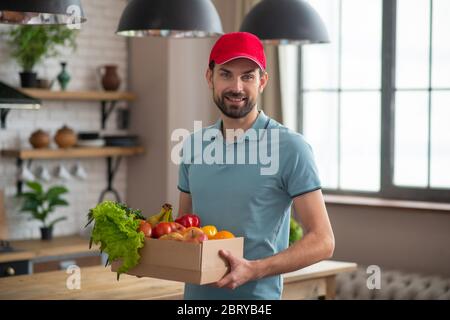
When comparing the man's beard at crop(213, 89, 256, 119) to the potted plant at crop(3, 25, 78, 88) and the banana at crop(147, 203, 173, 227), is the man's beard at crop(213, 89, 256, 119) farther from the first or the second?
the potted plant at crop(3, 25, 78, 88)

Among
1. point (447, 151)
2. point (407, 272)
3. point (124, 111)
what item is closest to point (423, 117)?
point (447, 151)

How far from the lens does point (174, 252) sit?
2.66m

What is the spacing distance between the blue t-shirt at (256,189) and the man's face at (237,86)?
10 centimetres

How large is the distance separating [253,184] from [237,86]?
333 millimetres

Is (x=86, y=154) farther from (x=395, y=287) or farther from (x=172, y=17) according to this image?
(x=172, y=17)

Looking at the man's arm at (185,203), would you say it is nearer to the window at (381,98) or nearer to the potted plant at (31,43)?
the window at (381,98)

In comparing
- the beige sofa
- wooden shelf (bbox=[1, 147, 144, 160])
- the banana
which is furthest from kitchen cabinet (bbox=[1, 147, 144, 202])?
the banana

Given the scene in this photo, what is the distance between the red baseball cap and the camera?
282 centimetres

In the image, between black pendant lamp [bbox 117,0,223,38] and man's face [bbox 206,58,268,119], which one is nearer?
man's face [bbox 206,58,268,119]

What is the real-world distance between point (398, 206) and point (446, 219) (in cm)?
32

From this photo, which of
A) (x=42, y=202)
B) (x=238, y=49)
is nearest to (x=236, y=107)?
(x=238, y=49)

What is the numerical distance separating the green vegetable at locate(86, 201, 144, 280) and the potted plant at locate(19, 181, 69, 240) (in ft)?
10.3

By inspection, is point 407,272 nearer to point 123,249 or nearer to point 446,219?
point 446,219

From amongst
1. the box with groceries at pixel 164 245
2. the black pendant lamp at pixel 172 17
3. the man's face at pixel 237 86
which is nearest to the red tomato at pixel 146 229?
the box with groceries at pixel 164 245
